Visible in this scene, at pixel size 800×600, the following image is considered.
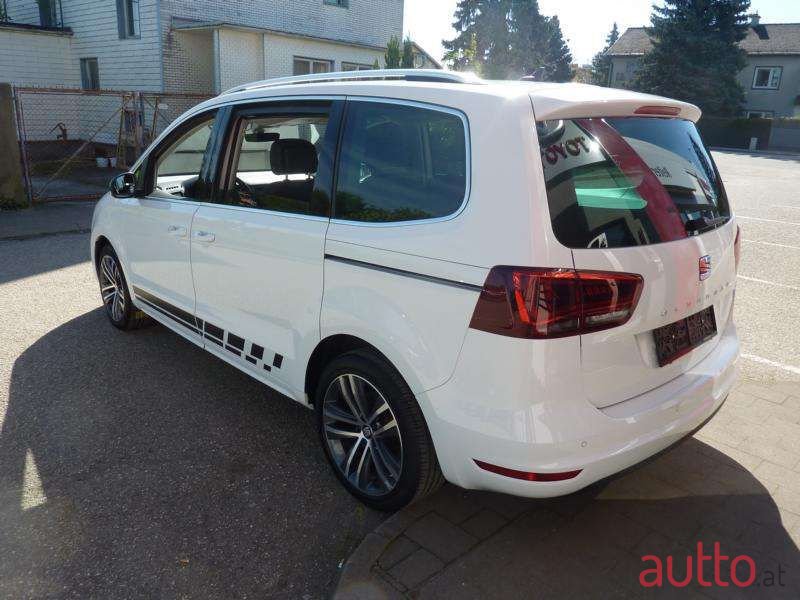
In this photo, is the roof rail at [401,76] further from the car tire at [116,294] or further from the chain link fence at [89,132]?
the chain link fence at [89,132]

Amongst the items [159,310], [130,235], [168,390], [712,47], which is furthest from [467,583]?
[712,47]

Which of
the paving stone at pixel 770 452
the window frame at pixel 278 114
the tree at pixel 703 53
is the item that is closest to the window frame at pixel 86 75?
the window frame at pixel 278 114

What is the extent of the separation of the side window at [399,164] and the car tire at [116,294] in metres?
2.81

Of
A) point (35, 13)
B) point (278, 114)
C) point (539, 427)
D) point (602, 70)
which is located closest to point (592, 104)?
point (539, 427)

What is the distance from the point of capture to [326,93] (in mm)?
3152

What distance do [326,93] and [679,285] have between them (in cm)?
186

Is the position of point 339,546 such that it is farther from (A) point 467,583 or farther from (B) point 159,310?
(B) point 159,310

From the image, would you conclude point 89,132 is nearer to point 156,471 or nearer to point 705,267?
point 156,471

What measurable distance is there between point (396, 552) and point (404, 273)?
3.87ft

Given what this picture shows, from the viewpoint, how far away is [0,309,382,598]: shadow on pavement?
2.64m

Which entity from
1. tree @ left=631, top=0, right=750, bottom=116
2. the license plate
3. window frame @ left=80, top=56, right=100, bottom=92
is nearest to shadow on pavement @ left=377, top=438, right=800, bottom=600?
the license plate

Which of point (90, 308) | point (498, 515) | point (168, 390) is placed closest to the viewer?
point (498, 515)

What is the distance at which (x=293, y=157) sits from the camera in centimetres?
345

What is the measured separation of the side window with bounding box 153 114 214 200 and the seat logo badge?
2.70 m
